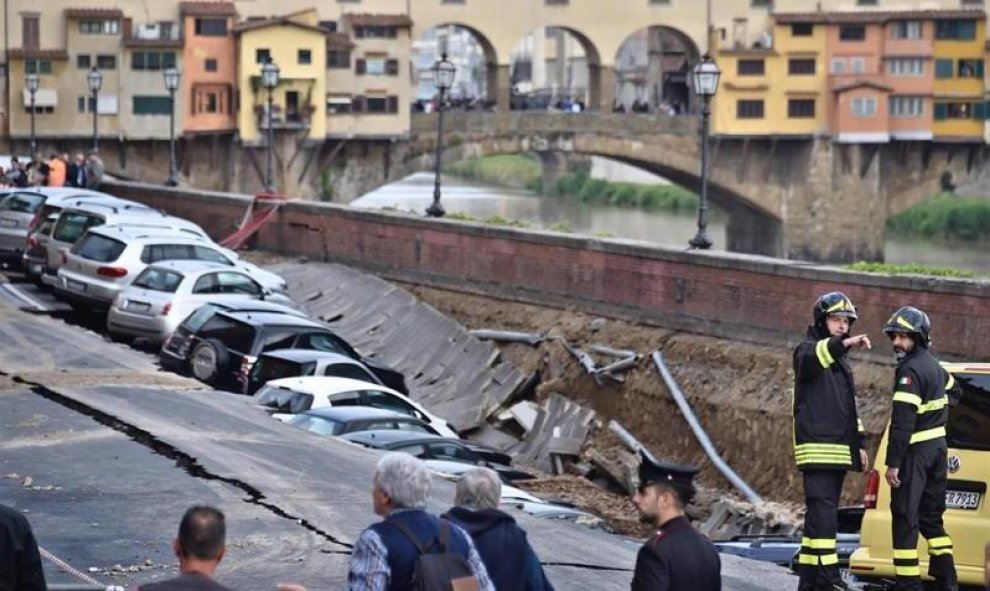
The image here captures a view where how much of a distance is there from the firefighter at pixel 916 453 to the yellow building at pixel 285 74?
208 feet

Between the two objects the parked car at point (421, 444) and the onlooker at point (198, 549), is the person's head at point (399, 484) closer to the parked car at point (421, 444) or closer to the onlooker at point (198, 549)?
the onlooker at point (198, 549)

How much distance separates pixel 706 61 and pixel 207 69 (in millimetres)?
46661

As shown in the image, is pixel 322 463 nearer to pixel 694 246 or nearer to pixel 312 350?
pixel 312 350

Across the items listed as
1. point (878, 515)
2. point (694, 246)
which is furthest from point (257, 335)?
point (878, 515)

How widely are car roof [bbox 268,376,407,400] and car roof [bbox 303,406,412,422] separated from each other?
2.88ft

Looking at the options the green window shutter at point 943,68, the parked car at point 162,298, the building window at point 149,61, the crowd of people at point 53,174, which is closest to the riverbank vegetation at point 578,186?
the green window shutter at point 943,68

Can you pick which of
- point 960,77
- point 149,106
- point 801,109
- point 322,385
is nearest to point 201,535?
point 322,385

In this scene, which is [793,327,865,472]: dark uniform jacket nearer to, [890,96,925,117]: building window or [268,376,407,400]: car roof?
[268,376,407,400]: car roof

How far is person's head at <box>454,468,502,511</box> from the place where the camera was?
9008 mm

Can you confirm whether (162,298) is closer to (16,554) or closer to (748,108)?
(16,554)

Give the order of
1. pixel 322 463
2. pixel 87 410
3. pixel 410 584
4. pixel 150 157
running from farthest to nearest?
1. pixel 150 157
2. pixel 87 410
3. pixel 322 463
4. pixel 410 584

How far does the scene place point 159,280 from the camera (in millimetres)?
28156

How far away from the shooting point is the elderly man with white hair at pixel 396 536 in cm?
853

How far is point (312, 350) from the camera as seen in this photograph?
25.4m
